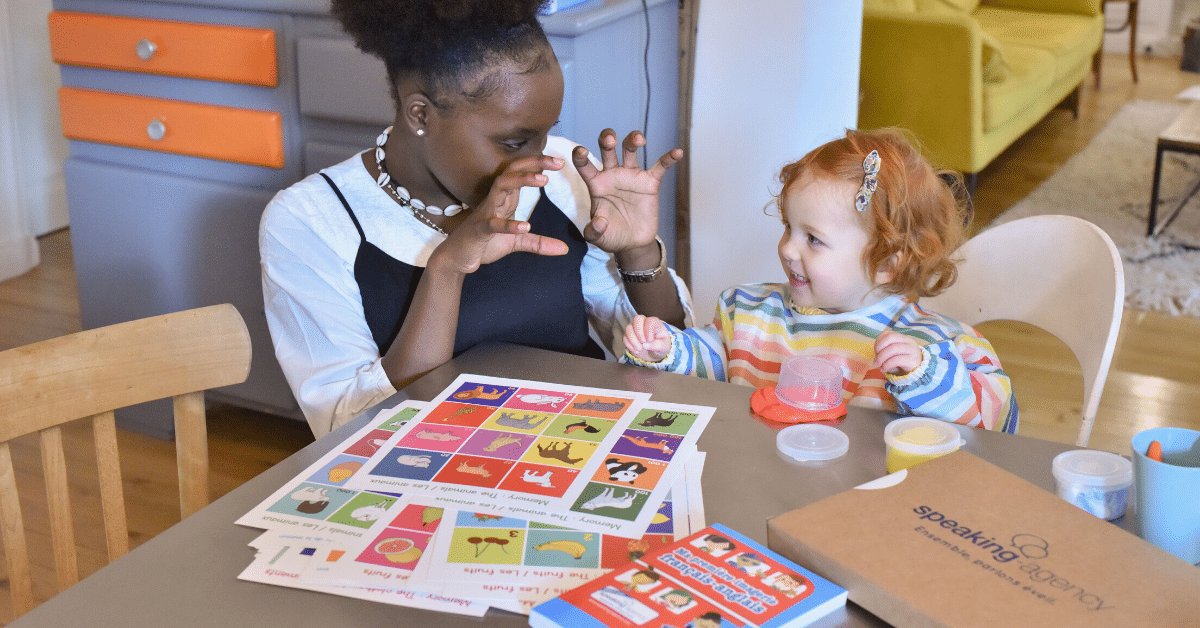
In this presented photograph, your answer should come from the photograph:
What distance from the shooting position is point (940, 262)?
1299 millimetres

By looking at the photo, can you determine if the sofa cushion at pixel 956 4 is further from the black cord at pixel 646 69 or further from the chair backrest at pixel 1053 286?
the chair backrest at pixel 1053 286

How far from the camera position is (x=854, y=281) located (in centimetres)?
129

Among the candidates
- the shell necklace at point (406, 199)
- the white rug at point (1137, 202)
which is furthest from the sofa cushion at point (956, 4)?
the shell necklace at point (406, 199)

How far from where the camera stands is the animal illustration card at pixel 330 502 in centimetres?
86

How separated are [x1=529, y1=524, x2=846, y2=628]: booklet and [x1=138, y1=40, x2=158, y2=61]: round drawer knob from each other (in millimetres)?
1776

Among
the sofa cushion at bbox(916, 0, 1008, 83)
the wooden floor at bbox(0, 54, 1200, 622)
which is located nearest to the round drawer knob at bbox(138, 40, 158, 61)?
the wooden floor at bbox(0, 54, 1200, 622)

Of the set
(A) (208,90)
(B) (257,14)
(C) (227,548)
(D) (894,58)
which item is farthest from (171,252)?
(D) (894,58)

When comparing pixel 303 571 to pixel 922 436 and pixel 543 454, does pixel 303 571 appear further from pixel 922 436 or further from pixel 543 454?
pixel 922 436

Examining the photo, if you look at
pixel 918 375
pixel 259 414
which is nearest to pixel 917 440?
pixel 918 375

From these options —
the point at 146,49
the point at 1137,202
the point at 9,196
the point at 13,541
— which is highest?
the point at 146,49

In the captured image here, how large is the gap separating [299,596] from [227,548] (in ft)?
0.34

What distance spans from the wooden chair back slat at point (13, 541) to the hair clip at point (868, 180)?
978mm

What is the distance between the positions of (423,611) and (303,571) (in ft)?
0.37

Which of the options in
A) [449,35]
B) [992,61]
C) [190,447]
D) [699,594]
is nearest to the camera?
[699,594]
